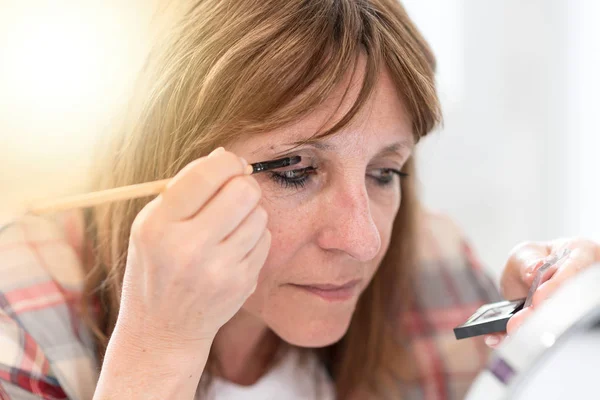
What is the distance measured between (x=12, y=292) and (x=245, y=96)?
0.42 m

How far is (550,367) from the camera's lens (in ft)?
1.74

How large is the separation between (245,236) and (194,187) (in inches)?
2.8

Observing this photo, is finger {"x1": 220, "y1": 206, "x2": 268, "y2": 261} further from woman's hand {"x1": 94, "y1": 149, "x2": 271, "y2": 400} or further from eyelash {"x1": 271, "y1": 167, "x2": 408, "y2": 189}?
eyelash {"x1": 271, "y1": 167, "x2": 408, "y2": 189}

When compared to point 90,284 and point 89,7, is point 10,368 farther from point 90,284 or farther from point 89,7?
point 89,7

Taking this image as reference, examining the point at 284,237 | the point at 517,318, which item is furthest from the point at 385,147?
the point at 517,318

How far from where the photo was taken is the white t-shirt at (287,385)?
1063 millimetres

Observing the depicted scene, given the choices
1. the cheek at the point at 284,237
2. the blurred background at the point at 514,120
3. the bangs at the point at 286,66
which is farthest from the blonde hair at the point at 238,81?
the blurred background at the point at 514,120

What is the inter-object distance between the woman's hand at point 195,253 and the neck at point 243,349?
356 millimetres

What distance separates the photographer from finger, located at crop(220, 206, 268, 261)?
0.69m

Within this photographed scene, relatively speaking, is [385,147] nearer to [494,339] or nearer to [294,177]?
[294,177]

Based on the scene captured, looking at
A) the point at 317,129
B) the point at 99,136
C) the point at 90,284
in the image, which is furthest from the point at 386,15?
the point at 90,284

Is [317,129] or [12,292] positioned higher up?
[317,129]

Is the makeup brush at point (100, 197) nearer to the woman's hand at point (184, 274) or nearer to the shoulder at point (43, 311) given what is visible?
the woman's hand at point (184, 274)

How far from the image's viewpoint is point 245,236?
70 centimetres
